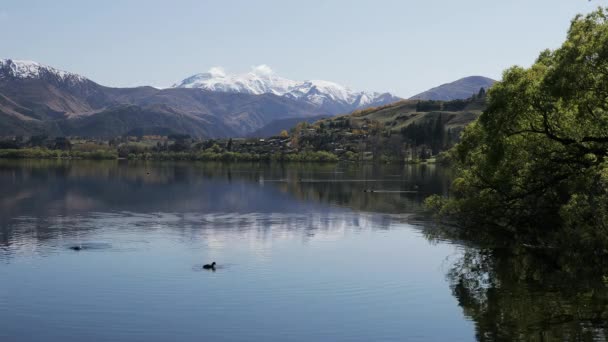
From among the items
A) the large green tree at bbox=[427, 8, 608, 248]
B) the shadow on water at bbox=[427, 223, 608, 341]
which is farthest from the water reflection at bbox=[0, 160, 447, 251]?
the shadow on water at bbox=[427, 223, 608, 341]

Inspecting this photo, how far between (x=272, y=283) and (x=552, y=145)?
29.0 meters

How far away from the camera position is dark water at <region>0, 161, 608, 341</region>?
4250 centimetres

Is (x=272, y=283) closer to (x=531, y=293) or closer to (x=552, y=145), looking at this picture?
(x=531, y=293)

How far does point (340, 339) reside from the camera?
1609 inches

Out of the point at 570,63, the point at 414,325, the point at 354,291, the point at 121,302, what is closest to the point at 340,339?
the point at 414,325

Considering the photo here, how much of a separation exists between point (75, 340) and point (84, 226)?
188 feet

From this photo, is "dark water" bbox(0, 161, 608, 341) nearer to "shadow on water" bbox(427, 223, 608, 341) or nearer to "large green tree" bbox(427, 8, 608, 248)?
"shadow on water" bbox(427, 223, 608, 341)

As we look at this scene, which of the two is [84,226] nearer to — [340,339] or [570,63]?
[340,339]

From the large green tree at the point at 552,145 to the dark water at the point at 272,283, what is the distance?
532 cm

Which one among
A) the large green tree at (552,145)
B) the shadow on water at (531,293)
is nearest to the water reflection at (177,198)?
the large green tree at (552,145)

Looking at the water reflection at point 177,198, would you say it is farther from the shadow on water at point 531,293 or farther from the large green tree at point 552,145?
the shadow on water at point 531,293

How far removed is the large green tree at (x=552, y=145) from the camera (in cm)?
4559

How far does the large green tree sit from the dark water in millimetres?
5324

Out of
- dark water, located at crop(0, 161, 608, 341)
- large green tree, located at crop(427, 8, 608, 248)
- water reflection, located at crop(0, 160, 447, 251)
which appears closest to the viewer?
dark water, located at crop(0, 161, 608, 341)
